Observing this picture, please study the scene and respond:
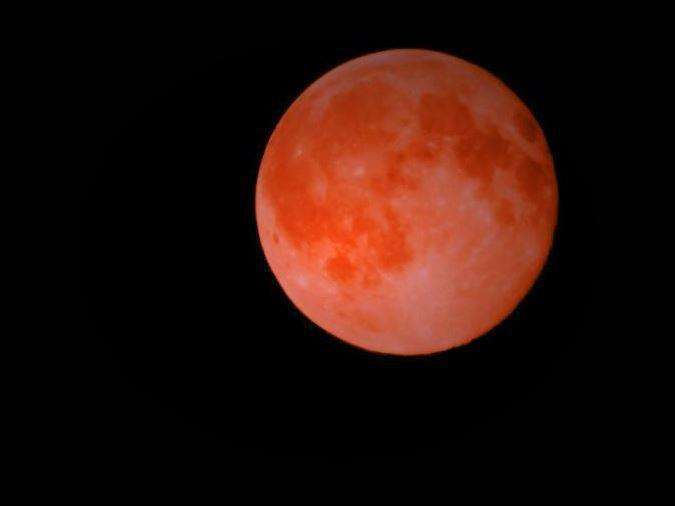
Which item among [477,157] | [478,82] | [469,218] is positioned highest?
[478,82]

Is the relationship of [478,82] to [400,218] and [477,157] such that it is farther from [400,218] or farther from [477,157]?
[400,218]

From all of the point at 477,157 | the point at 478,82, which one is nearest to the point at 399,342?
the point at 477,157

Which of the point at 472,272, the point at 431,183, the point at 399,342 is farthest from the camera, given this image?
Answer: the point at 399,342

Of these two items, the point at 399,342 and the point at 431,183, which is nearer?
the point at 431,183

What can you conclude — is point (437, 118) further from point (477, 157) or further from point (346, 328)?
point (346, 328)

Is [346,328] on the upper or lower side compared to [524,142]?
lower

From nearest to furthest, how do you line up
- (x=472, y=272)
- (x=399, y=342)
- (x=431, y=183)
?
1. (x=431, y=183)
2. (x=472, y=272)
3. (x=399, y=342)

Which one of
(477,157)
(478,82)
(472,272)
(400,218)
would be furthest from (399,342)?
(478,82)
